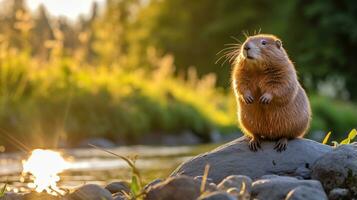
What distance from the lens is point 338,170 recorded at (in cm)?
641

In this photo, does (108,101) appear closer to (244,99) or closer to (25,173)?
(25,173)

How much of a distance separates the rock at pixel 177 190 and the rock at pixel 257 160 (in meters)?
1.49

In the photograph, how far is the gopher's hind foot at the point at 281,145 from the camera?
23.2 ft

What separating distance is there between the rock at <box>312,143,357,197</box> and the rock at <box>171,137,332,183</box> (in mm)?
303

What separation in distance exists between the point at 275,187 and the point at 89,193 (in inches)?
52.0

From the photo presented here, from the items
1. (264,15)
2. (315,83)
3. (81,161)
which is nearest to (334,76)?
(315,83)

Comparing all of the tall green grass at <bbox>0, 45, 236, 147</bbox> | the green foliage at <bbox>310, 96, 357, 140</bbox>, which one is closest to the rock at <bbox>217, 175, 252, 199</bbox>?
the tall green grass at <bbox>0, 45, 236, 147</bbox>

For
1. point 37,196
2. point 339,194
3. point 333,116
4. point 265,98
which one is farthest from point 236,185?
point 333,116

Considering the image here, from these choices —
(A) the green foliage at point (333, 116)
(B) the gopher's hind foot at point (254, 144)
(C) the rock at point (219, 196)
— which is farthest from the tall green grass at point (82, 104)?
(C) the rock at point (219, 196)

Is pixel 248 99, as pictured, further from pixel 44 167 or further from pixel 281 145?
pixel 44 167

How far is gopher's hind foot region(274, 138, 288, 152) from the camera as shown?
23.2ft

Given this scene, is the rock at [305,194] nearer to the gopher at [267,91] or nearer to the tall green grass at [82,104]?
Answer: the gopher at [267,91]

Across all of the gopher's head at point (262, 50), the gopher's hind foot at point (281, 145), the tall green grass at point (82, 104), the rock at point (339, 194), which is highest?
the tall green grass at point (82, 104)

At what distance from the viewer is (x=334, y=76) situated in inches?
1700
